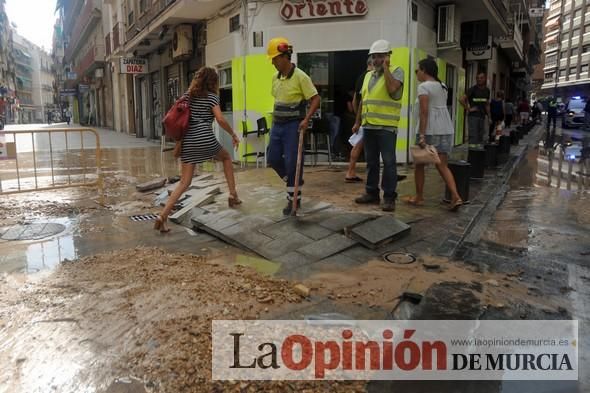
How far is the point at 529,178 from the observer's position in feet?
32.3

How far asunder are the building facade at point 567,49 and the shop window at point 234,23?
→ 66.8m

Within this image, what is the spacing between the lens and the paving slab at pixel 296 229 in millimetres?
5004

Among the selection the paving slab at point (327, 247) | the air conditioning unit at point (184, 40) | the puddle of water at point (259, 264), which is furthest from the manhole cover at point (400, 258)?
the air conditioning unit at point (184, 40)

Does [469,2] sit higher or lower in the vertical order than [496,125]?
higher

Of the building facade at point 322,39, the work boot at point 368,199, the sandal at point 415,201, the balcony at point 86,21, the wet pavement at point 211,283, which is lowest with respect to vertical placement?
the wet pavement at point 211,283

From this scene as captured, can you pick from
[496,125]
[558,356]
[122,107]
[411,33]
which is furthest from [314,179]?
[122,107]

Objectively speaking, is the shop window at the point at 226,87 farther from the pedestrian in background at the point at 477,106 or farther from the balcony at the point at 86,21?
the balcony at the point at 86,21

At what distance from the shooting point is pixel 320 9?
10469mm

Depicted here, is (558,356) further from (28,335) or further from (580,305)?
(28,335)

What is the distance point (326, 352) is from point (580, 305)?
6.46 feet

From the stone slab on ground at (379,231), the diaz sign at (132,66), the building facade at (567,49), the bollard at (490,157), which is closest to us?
the stone slab on ground at (379,231)

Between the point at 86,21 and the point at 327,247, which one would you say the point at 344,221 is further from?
the point at 86,21

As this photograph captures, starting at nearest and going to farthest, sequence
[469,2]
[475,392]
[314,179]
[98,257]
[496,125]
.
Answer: [475,392] < [98,257] < [314,179] < [469,2] < [496,125]

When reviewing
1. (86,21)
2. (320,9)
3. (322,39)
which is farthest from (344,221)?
(86,21)
